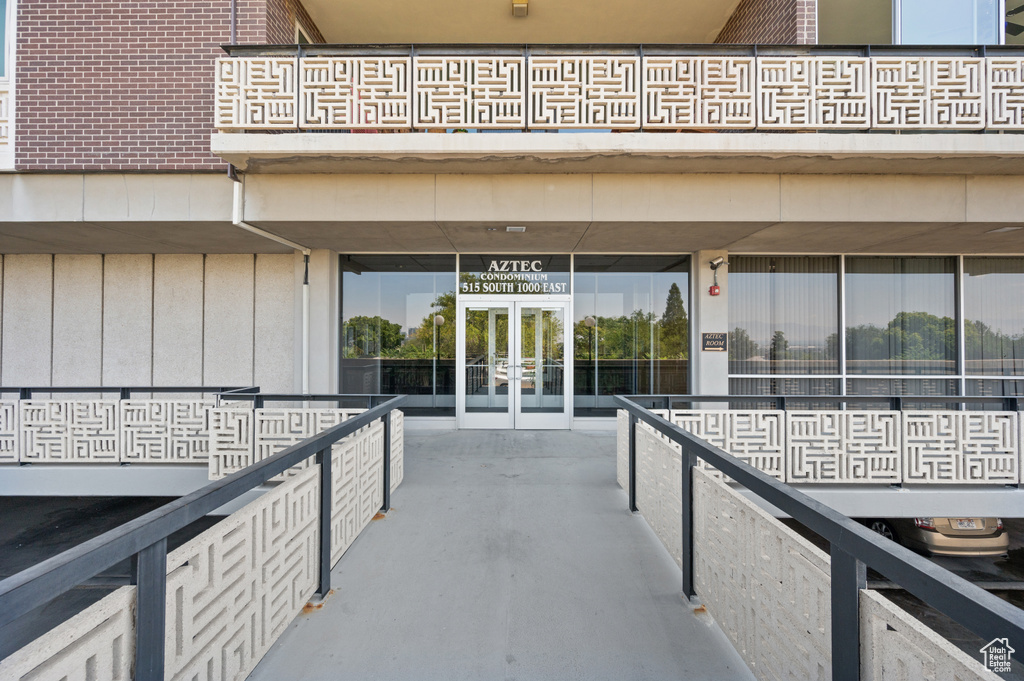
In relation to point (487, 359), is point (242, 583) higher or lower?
lower

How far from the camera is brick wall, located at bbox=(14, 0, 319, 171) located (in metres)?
6.83

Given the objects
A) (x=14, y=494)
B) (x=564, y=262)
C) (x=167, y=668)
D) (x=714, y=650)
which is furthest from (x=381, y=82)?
(x=14, y=494)

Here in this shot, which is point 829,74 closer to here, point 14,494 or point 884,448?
point 884,448

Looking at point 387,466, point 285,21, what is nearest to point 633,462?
point 387,466

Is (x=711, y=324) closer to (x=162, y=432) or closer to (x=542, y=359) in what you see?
(x=542, y=359)

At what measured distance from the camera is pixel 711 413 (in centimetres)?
568

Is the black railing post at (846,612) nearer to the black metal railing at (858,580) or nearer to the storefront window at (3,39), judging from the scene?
the black metal railing at (858,580)

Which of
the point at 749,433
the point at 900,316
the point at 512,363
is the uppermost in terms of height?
the point at 900,316

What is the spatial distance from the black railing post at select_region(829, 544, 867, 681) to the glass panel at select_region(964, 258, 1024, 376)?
1067 cm

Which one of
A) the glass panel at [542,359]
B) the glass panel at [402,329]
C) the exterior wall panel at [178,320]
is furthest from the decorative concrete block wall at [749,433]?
the exterior wall panel at [178,320]

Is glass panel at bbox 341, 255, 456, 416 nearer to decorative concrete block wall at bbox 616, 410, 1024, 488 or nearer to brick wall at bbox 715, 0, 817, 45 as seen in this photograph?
decorative concrete block wall at bbox 616, 410, 1024, 488

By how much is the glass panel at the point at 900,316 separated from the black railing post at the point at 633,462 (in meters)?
6.68

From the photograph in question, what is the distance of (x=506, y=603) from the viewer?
10.2 ft

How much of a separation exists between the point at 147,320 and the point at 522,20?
31.2 feet
